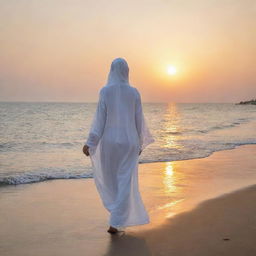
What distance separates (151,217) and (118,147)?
1.31 metres

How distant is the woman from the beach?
31cm

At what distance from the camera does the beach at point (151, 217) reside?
410 centimetres

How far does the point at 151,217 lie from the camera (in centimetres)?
531

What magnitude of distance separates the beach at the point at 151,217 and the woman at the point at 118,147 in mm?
308

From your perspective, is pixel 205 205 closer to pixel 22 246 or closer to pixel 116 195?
pixel 116 195

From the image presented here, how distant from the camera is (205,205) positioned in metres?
5.84

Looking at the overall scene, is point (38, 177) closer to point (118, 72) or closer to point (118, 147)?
point (118, 147)

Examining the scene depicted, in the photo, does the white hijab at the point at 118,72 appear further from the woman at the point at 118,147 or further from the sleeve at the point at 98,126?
the sleeve at the point at 98,126

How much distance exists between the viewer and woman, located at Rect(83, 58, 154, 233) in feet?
14.8

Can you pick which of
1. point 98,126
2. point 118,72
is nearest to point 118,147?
point 98,126

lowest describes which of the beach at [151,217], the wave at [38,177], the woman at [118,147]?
the wave at [38,177]

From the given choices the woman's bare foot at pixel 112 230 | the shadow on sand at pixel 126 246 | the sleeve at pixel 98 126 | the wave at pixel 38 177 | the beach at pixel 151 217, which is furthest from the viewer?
the wave at pixel 38 177

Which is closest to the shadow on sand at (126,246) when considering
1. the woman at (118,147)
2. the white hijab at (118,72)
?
the woman at (118,147)

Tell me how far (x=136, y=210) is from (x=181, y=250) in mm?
812
